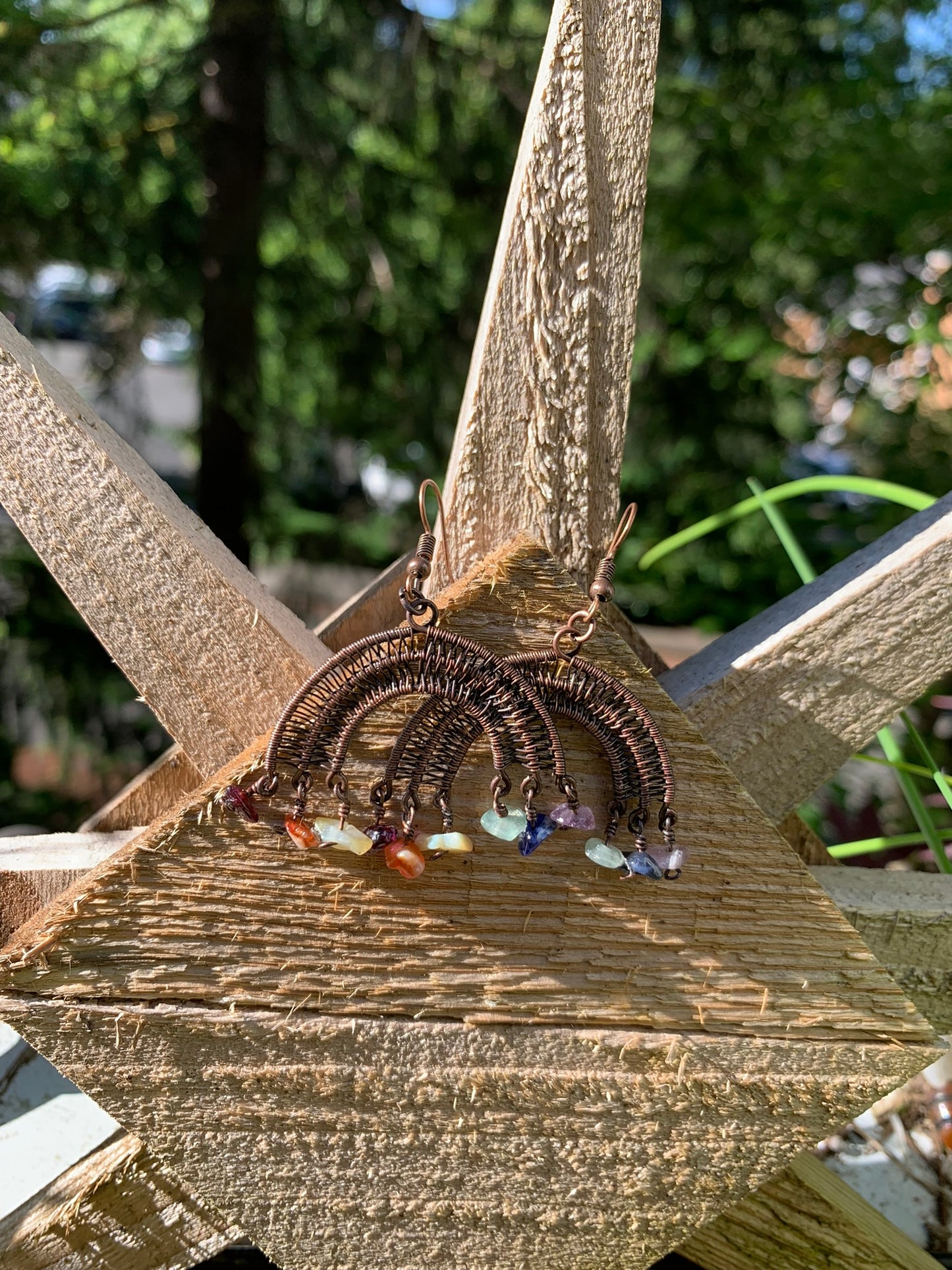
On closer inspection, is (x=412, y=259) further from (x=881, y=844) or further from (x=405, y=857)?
(x=405, y=857)


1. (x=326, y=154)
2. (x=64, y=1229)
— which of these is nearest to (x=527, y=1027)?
(x=64, y=1229)

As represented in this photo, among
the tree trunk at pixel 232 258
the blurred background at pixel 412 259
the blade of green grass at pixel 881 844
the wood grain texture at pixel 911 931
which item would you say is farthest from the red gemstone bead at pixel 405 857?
the tree trunk at pixel 232 258

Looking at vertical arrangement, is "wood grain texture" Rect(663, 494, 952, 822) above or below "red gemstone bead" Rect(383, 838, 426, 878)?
below

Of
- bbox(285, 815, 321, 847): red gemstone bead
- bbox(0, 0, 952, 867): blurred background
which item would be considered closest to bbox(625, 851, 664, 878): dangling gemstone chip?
bbox(285, 815, 321, 847): red gemstone bead

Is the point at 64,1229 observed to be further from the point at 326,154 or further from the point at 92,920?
the point at 326,154

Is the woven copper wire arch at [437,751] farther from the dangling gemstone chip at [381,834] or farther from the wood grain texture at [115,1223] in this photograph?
the wood grain texture at [115,1223]

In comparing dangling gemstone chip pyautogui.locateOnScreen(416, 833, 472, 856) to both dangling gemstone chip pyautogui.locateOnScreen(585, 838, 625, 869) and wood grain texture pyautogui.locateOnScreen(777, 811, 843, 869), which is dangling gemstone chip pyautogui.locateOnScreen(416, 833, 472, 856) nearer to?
dangling gemstone chip pyautogui.locateOnScreen(585, 838, 625, 869)
